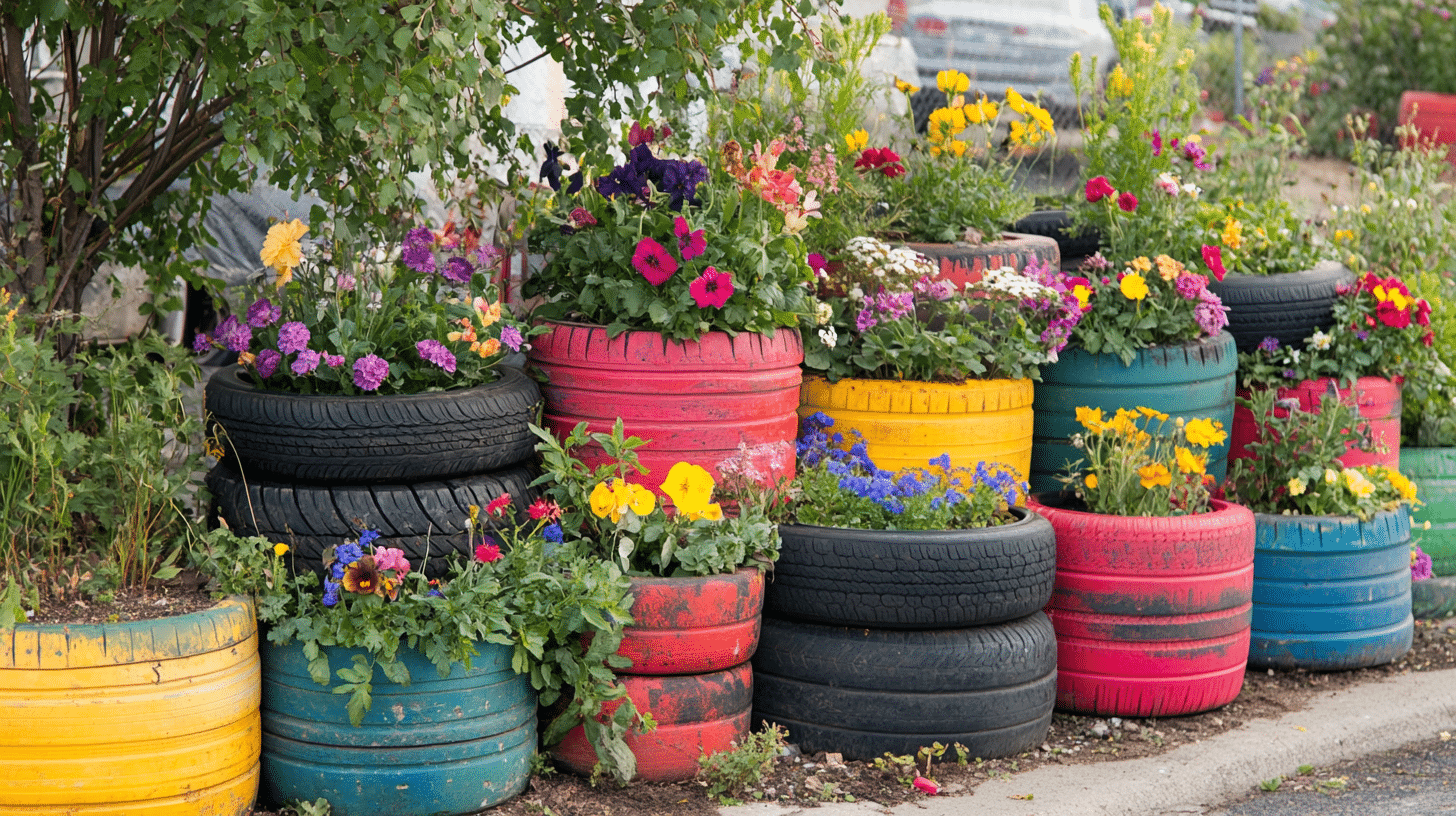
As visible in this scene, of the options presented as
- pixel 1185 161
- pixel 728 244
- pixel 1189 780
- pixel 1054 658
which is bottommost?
pixel 1189 780

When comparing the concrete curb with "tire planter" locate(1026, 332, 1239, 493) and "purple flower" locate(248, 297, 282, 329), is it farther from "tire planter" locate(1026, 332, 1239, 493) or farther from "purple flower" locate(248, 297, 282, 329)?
"purple flower" locate(248, 297, 282, 329)

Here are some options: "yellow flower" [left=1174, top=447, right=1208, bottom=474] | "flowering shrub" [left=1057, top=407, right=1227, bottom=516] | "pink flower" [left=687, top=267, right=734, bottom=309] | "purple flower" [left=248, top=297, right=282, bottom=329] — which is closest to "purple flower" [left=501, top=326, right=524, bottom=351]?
"pink flower" [left=687, top=267, right=734, bottom=309]

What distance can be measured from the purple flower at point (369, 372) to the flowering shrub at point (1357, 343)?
10.8 ft

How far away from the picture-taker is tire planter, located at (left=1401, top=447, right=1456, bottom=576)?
5.47m

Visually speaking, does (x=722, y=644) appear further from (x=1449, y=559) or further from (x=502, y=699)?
(x=1449, y=559)

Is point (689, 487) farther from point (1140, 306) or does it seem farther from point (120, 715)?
point (1140, 306)

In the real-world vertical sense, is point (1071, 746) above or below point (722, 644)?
below

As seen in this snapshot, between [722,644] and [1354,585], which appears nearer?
[722,644]

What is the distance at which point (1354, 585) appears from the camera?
483cm

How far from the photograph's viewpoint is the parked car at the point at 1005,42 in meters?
10.5

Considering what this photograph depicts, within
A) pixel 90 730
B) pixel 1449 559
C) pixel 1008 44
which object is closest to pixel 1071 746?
pixel 1449 559

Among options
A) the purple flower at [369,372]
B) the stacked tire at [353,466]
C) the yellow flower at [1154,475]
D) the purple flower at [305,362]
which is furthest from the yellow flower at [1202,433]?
the purple flower at [305,362]

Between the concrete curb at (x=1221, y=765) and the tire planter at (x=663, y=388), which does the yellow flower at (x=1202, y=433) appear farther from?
the tire planter at (x=663, y=388)

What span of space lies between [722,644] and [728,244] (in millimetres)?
1101
